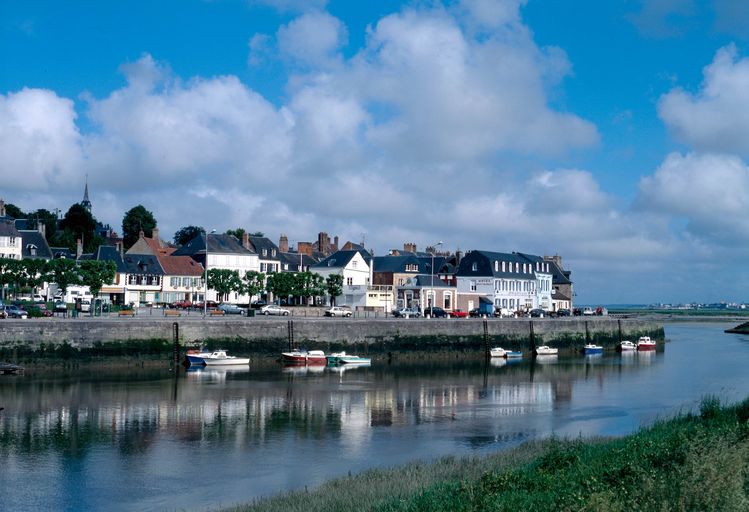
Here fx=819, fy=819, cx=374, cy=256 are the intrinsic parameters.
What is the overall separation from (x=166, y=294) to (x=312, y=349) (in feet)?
120

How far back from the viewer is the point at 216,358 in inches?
2093

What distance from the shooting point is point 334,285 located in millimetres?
90312

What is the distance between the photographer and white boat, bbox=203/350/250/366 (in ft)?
173

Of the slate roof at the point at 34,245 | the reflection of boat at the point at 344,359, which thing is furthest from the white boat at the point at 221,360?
the slate roof at the point at 34,245

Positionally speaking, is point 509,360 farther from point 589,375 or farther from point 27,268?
point 27,268

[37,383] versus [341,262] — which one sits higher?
[341,262]

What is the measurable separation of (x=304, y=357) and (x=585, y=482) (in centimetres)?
4306

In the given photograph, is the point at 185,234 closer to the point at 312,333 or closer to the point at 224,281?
the point at 224,281

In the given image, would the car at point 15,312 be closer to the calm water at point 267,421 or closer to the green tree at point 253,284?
the calm water at point 267,421

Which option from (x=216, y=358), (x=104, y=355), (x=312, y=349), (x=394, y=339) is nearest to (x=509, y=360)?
(x=394, y=339)

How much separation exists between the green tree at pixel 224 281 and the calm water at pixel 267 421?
3279cm

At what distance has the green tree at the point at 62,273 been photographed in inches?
2788

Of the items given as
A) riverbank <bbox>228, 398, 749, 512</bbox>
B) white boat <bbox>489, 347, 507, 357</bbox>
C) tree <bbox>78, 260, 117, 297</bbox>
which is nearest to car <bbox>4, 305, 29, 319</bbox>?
tree <bbox>78, 260, 117, 297</bbox>

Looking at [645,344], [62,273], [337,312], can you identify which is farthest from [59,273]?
[645,344]
